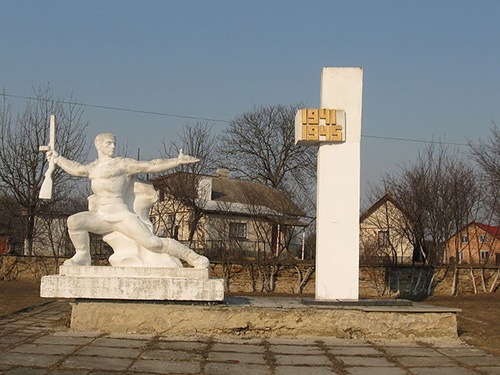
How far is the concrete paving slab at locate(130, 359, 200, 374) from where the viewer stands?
552 centimetres

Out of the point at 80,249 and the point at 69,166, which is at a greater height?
the point at 69,166

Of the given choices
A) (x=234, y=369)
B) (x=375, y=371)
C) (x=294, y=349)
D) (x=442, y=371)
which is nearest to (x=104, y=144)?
(x=294, y=349)

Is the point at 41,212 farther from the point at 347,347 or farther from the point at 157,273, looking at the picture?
the point at 347,347

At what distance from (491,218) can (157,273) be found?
16313 mm

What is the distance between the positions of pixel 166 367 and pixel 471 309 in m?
9.09

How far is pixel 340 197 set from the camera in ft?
28.9

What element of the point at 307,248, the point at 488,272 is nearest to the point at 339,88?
the point at 488,272

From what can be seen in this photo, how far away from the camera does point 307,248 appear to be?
88.1ft

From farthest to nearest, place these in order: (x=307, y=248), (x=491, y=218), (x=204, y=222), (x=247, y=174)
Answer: (x=247, y=174), (x=307, y=248), (x=204, y=222), (x=491, y=218)

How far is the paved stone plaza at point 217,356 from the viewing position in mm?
5629

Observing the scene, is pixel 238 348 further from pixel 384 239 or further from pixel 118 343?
pixel 384 239

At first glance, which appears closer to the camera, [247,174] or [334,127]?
[334,127]

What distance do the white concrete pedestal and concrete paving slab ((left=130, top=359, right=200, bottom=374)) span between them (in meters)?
1.73

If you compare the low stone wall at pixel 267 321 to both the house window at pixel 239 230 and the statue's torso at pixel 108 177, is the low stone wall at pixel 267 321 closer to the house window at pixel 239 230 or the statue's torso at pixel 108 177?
the statue's torso at pixel 108 177
